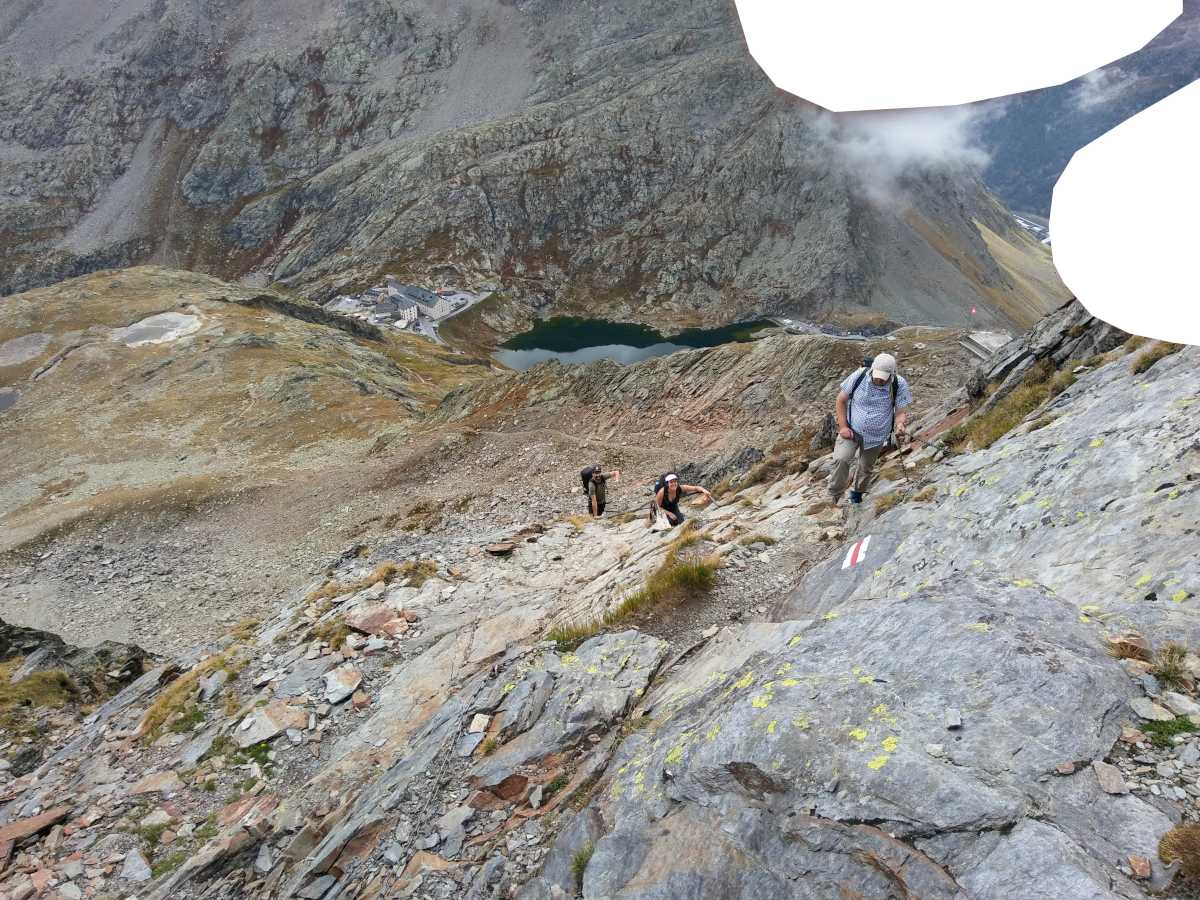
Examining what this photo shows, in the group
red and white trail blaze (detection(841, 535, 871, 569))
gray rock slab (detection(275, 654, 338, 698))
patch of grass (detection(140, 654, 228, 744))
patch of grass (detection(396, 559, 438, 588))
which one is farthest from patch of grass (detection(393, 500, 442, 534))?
red and white trail blaze (detection(841, 535, 871, 569))

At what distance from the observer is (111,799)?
1081cm

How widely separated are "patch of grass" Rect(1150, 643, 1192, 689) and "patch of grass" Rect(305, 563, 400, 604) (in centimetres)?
1474

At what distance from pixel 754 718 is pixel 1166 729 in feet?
9.08

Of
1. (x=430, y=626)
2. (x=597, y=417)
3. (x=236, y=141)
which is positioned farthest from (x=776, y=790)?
(x=236, y=141)

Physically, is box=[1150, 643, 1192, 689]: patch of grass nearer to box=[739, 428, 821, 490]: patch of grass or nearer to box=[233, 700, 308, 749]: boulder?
box=[233, 700, 308, 749]: boulder

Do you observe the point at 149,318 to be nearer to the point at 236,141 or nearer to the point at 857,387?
the point at 857,387

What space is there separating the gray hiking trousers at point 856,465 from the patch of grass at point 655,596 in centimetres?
343

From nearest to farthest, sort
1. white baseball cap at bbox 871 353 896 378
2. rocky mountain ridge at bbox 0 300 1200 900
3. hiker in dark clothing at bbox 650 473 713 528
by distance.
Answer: rocky mountain ridge at bbox 0 300 1200 900
white baseball cap at bbox 871 353 896 378
hiker in dark clothing at bbox 650 473 713 528

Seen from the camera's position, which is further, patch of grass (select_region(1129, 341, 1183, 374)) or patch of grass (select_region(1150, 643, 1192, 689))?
patch of grass (select_region(1129, 341, 1183, 374))

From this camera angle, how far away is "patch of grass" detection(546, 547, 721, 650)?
10188mm

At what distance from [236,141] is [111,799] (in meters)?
212

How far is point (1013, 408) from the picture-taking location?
43.4ft

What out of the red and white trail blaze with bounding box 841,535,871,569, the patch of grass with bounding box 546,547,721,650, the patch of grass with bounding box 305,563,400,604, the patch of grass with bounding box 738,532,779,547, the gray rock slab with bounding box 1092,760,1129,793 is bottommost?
the patch of grass with bounding box 305,563,400,604

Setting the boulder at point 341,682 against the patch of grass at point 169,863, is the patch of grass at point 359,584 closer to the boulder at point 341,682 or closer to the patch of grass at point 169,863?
the boulder at point 341,682
